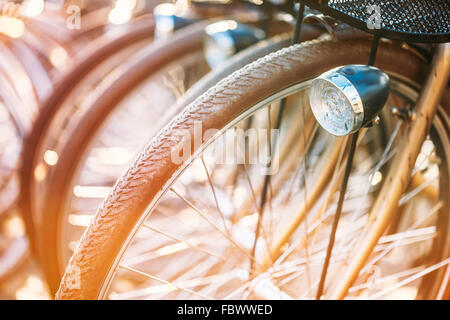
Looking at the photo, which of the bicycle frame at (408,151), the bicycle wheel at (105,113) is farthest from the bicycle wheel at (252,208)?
the bicycle wheel at (105,113)

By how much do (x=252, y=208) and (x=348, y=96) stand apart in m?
0.69

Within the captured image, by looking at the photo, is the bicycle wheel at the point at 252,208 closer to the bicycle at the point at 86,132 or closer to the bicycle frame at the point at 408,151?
the bicycle frame at the point at 408,151

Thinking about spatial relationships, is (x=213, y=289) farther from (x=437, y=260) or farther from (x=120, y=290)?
(x=437, y=260)

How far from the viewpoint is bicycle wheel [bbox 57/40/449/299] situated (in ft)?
1.70

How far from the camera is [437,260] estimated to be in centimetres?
87

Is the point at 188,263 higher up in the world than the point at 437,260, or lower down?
higher up

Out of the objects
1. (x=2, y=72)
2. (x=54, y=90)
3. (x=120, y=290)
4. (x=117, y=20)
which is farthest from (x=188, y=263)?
(x=117, y=20)

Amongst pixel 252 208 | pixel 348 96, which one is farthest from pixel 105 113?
pixel 348 96

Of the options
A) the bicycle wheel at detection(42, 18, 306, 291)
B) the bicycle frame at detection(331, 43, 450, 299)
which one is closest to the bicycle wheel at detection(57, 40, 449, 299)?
the bicycle frame at detection(331, 43, 450, 299)

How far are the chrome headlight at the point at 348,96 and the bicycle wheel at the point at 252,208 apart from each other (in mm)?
62

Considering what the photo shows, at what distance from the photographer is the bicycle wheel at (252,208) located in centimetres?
52

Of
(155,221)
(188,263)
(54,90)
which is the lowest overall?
(188,263)
